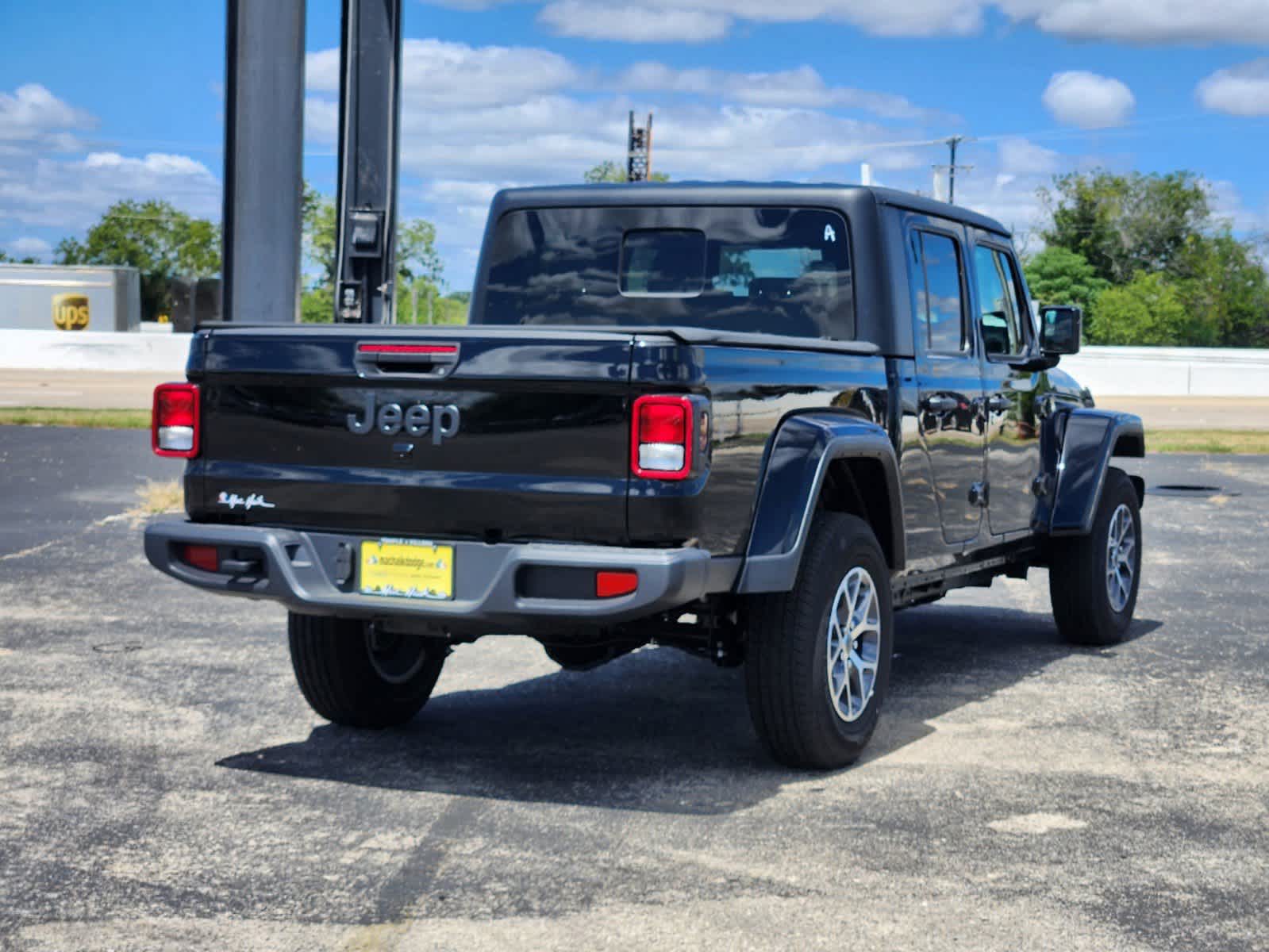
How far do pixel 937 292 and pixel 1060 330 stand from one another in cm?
104

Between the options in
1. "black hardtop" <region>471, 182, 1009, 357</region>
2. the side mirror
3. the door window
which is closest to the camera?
"black hardtop" <region>471, 182, 1009, 357</region>

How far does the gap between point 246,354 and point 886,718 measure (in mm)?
2831

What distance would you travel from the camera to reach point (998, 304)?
26.0ft

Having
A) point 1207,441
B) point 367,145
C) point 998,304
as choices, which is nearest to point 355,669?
point 998,304

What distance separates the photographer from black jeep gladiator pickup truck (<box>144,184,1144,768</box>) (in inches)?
200

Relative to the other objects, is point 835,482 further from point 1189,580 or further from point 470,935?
point 1189,580

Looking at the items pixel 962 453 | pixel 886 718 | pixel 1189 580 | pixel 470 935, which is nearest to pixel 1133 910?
pixel 470 935

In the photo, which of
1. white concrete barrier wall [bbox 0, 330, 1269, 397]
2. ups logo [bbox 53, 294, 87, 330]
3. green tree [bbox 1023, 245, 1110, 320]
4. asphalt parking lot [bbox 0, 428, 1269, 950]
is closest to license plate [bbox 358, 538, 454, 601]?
asphalt parking lot [bbox 0, 428, 1269, 950]

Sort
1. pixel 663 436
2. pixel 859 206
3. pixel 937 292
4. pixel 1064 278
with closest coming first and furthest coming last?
pixel 663 436, pixel 859 206, pixel 937 292, pixel 1064 278

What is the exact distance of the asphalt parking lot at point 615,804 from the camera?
14.0ft

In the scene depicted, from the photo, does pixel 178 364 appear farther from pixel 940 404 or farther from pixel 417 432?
pixel 417 432

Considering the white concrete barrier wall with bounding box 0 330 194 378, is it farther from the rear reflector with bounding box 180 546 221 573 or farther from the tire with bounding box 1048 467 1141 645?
the rear reflector with bounding box 180 546 221 573

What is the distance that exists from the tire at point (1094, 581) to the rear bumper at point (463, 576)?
3658mm

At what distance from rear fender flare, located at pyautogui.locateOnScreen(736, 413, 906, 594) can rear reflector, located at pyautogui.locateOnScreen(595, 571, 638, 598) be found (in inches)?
18.9
